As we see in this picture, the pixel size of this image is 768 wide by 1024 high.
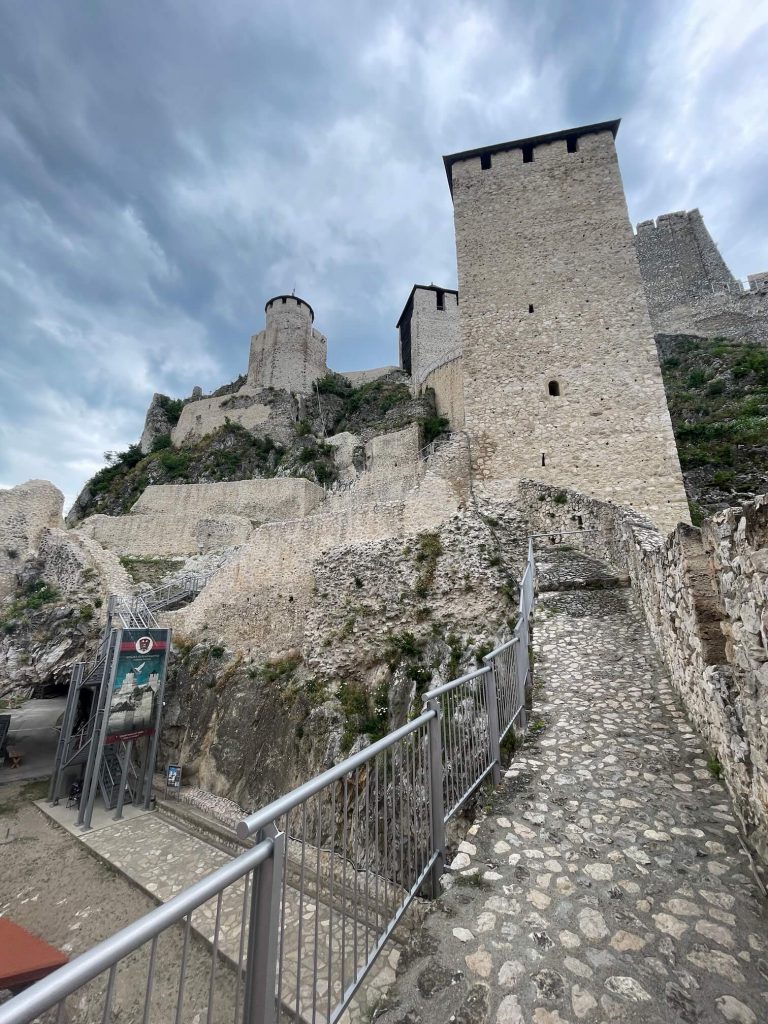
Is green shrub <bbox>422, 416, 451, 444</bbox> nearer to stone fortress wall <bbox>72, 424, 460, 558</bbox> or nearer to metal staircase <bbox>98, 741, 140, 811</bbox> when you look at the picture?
stone fortress wall <bbox>72, 424, 460, 558</bbox>

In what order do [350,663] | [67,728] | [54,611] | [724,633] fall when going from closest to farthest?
[724,633], [350,663], [67,728], [54,611]

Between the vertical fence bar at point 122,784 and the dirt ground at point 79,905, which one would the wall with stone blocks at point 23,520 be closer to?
the dirt ground at point 79,905

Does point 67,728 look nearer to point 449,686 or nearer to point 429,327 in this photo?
point 449,686

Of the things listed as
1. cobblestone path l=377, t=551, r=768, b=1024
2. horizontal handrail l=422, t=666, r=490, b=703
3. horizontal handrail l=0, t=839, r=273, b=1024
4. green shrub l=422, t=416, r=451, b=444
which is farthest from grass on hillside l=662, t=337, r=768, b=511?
horizontal handrail l=0, t=839, r=273, b=1024

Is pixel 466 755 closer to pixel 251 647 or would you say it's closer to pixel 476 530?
pixel 476 530

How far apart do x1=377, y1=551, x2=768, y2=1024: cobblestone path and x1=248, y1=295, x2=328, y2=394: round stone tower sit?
33.7 m

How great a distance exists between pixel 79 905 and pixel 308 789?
10.9 m

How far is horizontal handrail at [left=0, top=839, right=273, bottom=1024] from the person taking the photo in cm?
85

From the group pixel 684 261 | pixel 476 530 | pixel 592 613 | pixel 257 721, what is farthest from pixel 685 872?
pixel 684 261

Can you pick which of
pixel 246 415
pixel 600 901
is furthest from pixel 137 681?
pixel 246 415

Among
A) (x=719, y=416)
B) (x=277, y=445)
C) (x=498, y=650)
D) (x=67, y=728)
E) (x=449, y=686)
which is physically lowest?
(x=67, y=728)

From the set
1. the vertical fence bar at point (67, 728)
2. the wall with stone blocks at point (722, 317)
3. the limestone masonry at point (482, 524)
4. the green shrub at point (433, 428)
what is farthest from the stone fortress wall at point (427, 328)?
the vertical fence bar at point (67, 728)

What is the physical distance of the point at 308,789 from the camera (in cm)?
187

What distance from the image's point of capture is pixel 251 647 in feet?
43.3
